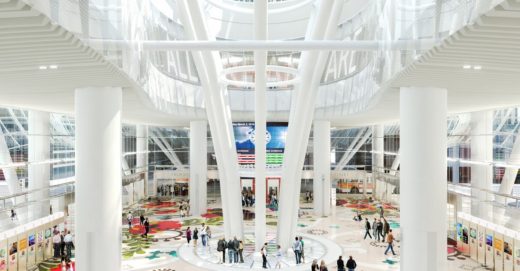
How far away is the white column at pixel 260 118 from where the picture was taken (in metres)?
14.4

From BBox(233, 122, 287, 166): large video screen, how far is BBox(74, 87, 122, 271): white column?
19931mm

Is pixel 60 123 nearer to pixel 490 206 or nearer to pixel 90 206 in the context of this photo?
pixel 90 206

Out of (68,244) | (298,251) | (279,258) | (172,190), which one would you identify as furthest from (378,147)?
(68,244)

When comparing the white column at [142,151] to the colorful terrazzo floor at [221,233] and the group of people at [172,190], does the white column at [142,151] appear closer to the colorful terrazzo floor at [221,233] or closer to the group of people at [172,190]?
the group of people at [172,190]

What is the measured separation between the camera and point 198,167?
34.9 meters

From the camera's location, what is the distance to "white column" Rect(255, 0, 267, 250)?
14430 mm

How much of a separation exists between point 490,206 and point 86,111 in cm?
2165

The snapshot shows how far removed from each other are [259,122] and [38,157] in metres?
13.5

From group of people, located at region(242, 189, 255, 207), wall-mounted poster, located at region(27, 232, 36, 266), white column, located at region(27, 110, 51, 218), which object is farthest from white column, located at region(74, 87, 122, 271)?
group of people, located at region(242, 189, 255, 207)

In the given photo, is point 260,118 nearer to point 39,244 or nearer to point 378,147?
point 39,244

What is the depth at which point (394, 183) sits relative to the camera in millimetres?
39625

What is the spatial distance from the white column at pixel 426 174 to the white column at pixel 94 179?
8.45 metres

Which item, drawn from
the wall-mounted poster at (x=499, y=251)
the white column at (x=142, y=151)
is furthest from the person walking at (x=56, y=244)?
the white column at (x=142, y=151)

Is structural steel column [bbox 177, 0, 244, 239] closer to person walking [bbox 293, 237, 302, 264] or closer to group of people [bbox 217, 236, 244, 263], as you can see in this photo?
group of people [bbox 217, 236, 244, 263]
